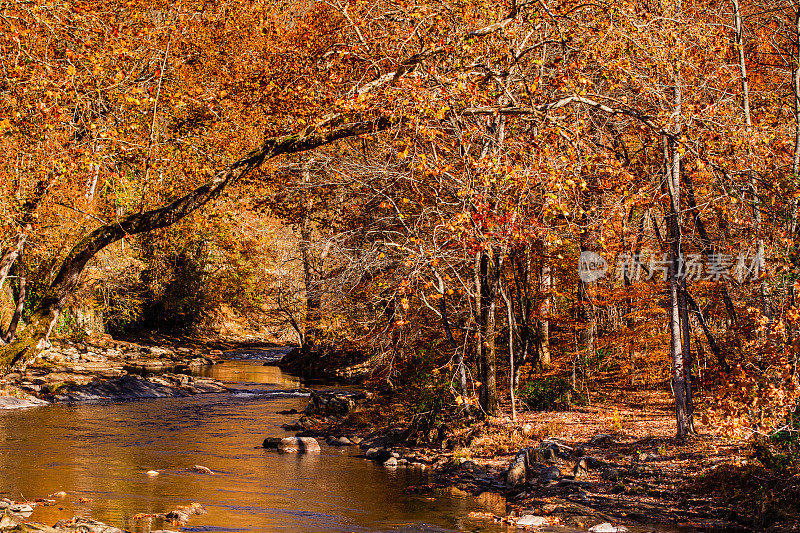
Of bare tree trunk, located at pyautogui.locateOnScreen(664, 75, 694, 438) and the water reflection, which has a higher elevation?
bare tree trunk, located at pyautogui.locateOnScreen(664, 75, 694, 438)

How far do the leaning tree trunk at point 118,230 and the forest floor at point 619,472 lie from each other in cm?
604

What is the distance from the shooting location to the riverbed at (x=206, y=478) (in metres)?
9.97

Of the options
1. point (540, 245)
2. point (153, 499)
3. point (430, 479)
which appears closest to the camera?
point (153, 499)

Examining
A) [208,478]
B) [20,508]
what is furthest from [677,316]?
[20,508]

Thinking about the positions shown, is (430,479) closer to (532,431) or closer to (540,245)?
(532,431)

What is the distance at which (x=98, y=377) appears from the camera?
26.6 m

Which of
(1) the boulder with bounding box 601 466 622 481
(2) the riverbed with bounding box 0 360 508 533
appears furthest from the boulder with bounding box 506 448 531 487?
(1) the boulder with bounding box 601 466 622 481

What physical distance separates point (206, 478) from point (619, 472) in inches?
278

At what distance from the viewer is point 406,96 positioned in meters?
8.51

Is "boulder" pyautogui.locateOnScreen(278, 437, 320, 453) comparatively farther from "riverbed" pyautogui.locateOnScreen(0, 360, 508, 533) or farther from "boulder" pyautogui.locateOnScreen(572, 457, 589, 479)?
"boulder" pyautogui.locateOnScreen(572, 457, 589, 479)

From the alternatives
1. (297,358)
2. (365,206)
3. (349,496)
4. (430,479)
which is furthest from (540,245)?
(297,358)

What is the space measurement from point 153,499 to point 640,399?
42.0ft

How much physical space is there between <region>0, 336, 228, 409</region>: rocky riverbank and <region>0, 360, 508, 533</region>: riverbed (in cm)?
258

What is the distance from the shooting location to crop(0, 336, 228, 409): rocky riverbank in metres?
22.7
